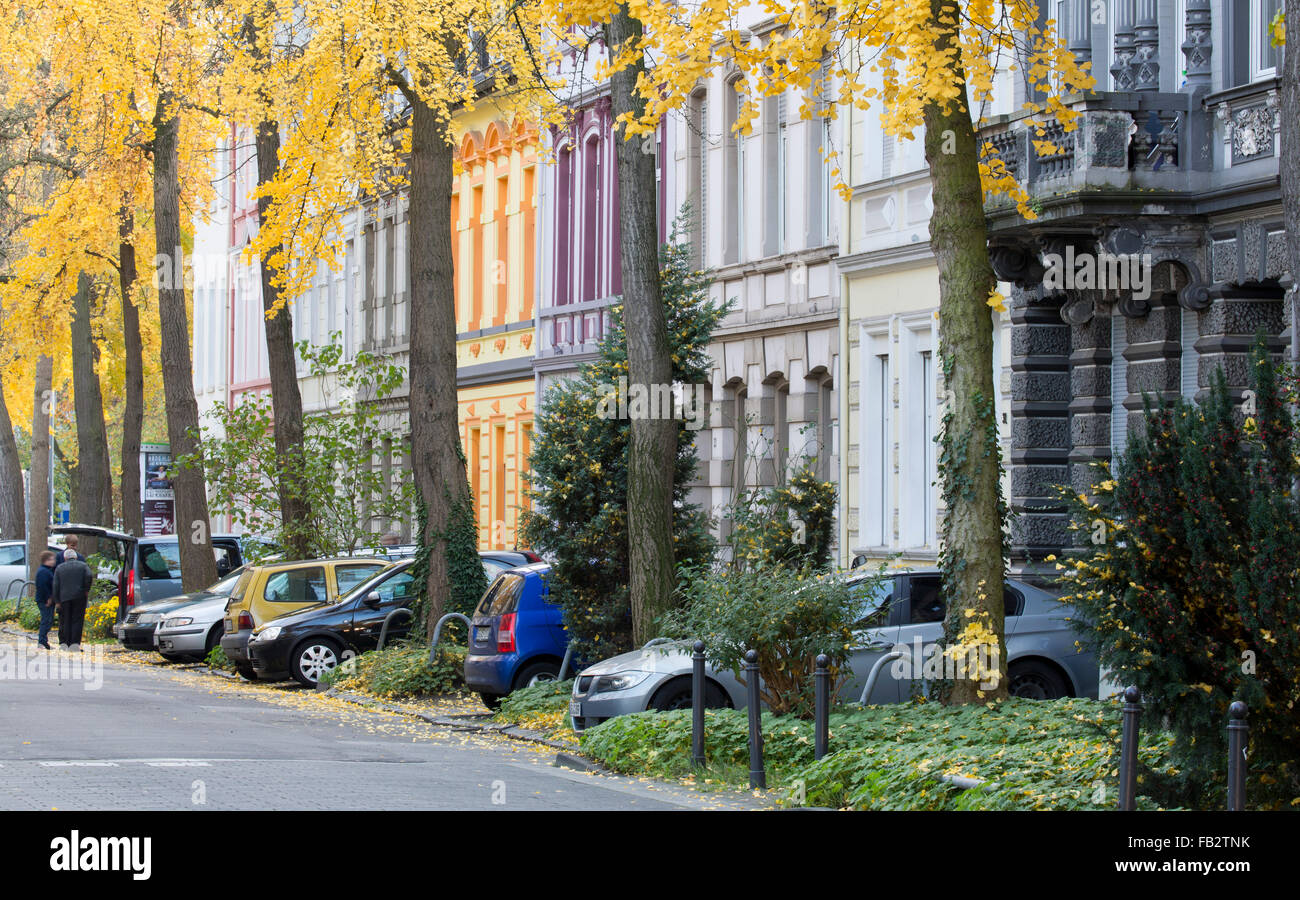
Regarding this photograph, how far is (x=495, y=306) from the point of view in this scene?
128 feet

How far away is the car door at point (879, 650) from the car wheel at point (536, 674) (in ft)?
14.8

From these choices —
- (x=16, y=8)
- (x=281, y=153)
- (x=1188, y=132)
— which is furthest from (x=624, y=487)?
(x=16, y=8)

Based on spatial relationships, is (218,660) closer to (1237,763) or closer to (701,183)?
(701,183)

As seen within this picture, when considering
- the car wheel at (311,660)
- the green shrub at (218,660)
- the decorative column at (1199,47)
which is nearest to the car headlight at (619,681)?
the decorative column at (1199,47)

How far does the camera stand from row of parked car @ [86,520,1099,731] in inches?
624

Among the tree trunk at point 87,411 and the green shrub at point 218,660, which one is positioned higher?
the tree trunk at point 87,411

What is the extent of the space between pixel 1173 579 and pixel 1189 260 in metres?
9.29

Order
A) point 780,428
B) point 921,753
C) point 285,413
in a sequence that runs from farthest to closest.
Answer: point 285,413 < point 780,428 < point 921,753

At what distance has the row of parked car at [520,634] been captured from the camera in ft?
52.0

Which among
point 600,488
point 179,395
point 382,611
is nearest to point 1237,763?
point 600,488

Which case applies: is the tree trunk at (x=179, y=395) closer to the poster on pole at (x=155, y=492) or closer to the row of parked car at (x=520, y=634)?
the row of parked car at (x=520, y=634)

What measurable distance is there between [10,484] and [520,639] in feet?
117

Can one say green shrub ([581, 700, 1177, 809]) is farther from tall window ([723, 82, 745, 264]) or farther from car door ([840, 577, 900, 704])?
tall window ([723, 82, 745, 264])
